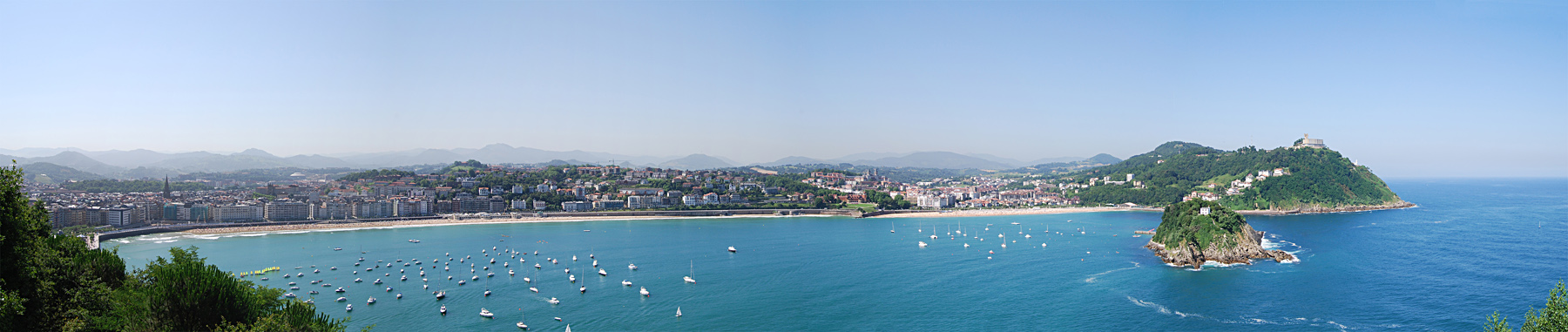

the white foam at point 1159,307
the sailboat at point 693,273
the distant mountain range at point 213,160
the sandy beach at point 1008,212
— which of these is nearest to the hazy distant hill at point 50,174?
the distant mountain range at point 213,160

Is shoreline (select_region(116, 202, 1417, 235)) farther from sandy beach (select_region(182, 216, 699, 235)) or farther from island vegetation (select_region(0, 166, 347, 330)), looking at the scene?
island vegetation (select_region(0, 166, 347, 330))

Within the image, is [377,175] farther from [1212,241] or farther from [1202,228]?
[1212,241]

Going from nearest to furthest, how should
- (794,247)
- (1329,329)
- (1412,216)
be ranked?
(1329,329) < (794,247) < (1412,216)

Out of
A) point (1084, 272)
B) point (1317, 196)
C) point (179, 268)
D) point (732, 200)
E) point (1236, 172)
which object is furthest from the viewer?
point (1236, 172)

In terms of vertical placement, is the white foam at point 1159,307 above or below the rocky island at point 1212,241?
below

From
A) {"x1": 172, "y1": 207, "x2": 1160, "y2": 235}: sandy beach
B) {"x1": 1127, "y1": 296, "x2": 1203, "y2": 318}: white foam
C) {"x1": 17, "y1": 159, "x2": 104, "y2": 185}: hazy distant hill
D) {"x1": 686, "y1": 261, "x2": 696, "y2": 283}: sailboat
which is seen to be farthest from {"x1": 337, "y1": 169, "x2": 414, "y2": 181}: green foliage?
{"x1": 1127, "y1": 296, "x2": 1203, "y2": 318}: white foam

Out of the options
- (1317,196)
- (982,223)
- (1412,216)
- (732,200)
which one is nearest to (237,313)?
(982,223)

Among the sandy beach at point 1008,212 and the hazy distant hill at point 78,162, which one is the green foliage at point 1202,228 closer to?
the sandy beach at point 1008,212

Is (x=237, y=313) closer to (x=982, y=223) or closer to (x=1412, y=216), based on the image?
(x=982, y=223)
